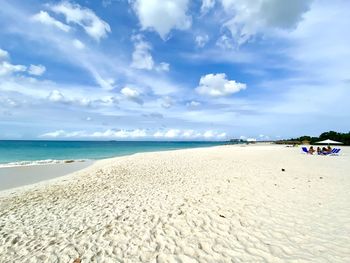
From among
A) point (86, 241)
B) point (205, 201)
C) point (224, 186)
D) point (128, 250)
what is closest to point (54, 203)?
point (86, 241)

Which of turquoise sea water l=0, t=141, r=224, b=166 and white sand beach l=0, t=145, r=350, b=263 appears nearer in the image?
white sand beach l=0, t=145, r=350, b=263

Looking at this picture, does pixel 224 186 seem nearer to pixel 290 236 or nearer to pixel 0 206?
pixel 290 236

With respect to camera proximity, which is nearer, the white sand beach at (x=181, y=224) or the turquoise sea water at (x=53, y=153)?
the white sand beach at (x=181, y=224)

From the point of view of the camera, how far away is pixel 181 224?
5184 millimetres

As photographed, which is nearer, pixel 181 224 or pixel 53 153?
pixel 181 224

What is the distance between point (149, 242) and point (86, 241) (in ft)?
4.50

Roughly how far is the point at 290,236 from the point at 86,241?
173 inches

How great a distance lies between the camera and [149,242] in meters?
4.38

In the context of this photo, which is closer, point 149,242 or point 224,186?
point 149,242

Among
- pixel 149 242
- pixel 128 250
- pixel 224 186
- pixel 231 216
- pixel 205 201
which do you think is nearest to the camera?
pixel 128 250

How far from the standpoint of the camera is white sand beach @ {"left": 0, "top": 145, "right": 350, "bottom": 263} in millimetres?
3947

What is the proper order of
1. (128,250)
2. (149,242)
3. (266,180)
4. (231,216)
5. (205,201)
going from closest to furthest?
(128,250), (149,242), (231,216), (205,201), (266,180)

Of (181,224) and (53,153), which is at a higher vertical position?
(53,153)

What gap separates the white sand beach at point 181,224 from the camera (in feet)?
13.0
